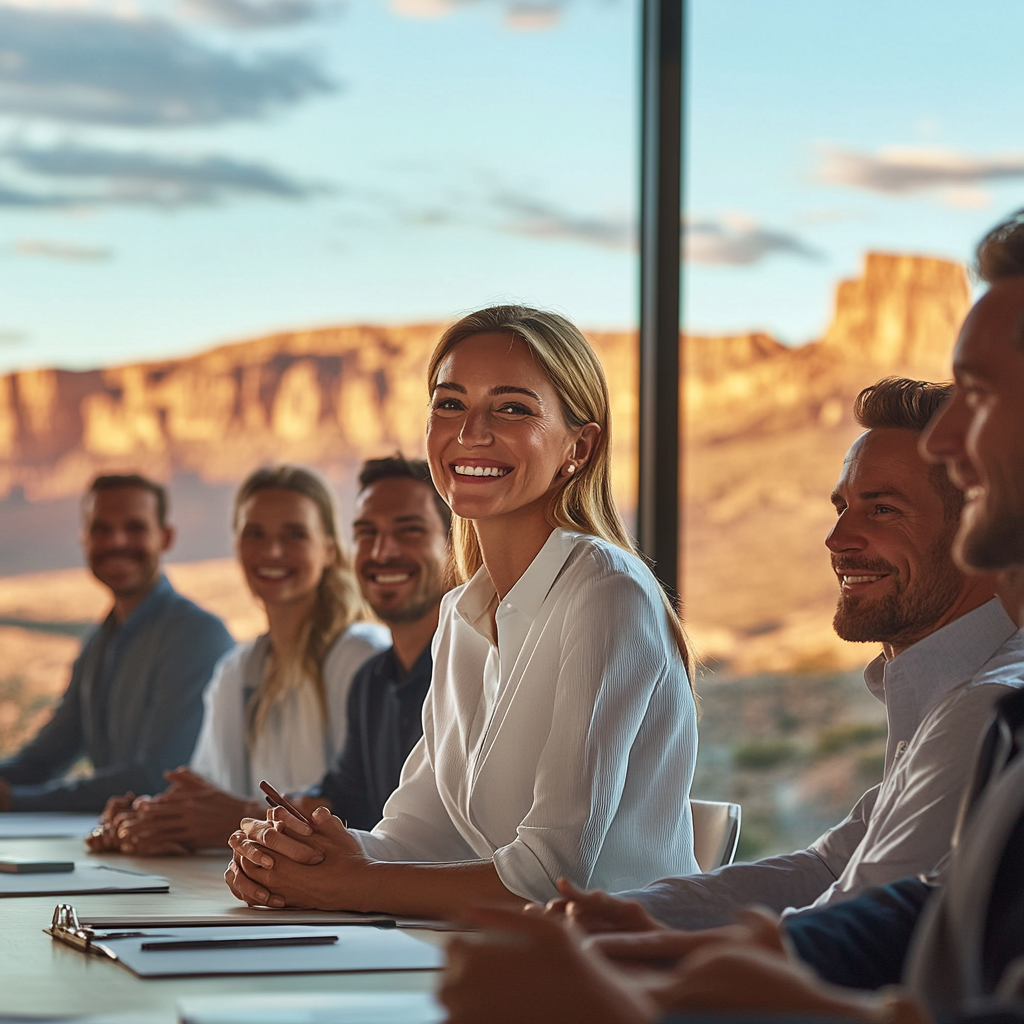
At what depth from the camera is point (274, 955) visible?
137 cm

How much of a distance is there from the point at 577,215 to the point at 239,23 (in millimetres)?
1689

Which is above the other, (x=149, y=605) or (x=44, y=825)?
(x=149, y=605)

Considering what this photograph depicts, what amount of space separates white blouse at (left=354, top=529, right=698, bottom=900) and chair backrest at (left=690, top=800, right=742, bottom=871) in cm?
20

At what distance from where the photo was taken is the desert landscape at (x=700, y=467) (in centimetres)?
550

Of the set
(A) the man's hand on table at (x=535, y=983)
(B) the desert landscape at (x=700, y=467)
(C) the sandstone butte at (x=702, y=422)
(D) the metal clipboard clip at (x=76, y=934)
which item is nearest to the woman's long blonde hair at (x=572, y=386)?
(D) the metal clipboard clip at (x=76, y=934)

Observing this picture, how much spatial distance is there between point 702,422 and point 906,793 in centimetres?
505

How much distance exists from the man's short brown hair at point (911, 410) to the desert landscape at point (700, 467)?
3213 millimetres

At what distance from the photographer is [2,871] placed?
2137 mm

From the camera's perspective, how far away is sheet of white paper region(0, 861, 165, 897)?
6.27 feet

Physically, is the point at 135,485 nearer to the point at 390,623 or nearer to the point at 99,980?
the point at 390,623

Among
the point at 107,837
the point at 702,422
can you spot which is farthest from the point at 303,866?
the point at 702,422

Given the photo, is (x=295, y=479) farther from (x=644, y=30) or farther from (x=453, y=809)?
(x=644, y=30)

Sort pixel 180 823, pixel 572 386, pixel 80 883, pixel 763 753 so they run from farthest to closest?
pixel 763 753 < pixel 180 823 < pixel 572 386 < pixel 80 883

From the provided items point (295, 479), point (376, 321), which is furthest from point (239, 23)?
point (295, 479)
